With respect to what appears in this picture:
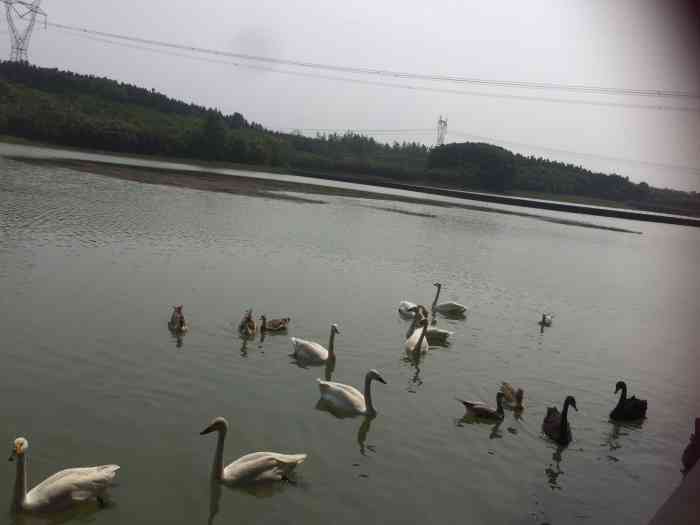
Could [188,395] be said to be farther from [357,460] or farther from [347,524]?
[347,524]

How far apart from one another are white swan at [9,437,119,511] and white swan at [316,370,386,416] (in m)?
3.62

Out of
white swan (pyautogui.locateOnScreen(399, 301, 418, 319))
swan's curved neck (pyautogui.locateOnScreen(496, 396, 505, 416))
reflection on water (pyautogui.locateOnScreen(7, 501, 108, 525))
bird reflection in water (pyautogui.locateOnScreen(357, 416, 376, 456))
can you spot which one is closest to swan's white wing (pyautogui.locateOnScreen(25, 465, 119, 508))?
reflection on water (pyautogui.locateOnScreen(7, 501, 108, 525))

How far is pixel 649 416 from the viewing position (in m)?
11.1

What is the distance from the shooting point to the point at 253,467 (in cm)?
711

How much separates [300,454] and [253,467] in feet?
2.37

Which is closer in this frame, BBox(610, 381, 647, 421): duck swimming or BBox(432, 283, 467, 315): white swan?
BBox(610, 381, 647, 421): duck swimming

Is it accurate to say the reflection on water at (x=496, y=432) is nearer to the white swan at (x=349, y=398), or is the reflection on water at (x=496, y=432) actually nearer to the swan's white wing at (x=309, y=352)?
the white swan at (x=349, y=398)

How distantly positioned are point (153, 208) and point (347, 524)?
74.5ft

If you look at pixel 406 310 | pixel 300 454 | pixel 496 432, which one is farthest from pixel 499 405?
pixel 406 310

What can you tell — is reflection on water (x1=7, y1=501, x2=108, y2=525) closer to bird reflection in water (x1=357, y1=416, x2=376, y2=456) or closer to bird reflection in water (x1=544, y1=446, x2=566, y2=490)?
bird reflection in water (x1=357, y1=416, x2=376, y2=456)

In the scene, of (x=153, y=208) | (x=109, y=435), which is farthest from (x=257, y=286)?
(x=153, y=208)

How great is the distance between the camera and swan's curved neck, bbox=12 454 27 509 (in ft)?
20.3

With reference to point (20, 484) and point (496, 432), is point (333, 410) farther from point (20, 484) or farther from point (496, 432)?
point (20, 484)

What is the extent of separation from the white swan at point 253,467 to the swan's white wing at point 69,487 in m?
1.12
